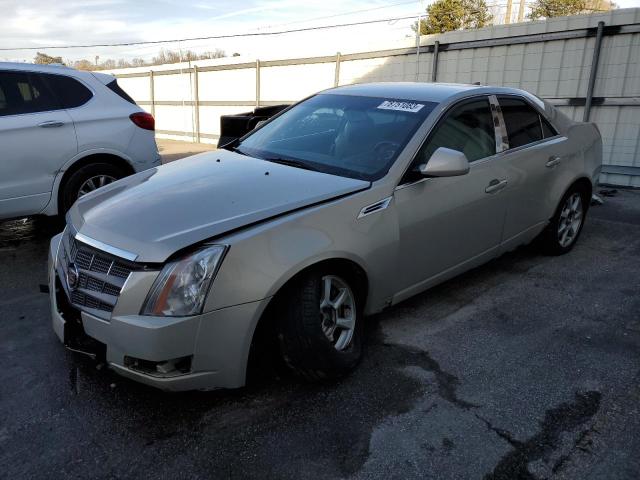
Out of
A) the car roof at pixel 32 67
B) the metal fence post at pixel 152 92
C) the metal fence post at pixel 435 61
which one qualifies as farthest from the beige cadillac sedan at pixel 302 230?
the metal fence post at pixel 152 92

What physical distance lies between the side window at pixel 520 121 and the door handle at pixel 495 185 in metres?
0.38

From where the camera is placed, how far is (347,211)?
2885mm

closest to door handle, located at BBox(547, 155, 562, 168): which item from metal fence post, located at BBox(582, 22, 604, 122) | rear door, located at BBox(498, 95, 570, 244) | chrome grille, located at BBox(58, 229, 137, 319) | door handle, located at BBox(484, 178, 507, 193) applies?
rear door, located at BBox(498, 95, 570, 244)

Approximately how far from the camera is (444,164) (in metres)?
3.14

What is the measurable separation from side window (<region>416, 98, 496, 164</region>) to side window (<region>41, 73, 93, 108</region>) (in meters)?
3.93

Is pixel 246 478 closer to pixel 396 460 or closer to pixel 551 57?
pixel 396 460

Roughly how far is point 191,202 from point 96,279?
2.03 ft

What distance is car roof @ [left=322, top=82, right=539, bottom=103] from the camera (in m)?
3.74

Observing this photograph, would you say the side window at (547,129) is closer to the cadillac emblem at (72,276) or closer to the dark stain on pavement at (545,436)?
the dark stain on pavement at (545,436)

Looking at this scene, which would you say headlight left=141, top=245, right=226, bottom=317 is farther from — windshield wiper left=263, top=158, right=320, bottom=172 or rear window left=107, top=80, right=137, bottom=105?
rear window left=107, top=80, right=137, bottom=105

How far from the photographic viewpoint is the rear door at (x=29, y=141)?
4.99 meters

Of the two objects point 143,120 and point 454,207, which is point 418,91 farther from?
point 143,120

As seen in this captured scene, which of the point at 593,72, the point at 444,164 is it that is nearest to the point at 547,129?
the point at 444,164

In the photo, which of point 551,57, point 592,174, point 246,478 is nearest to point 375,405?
point 246,478
